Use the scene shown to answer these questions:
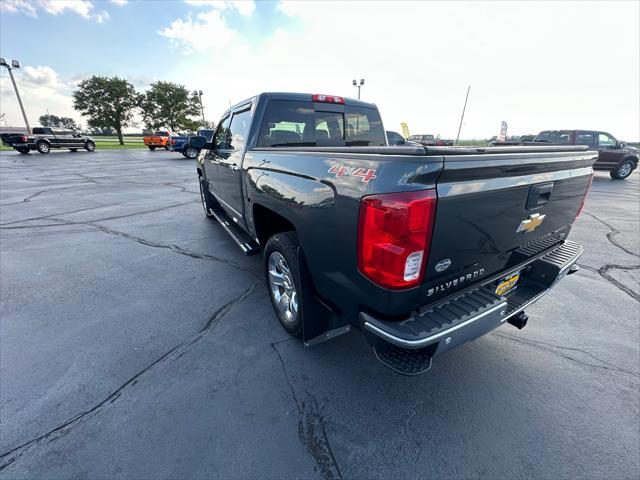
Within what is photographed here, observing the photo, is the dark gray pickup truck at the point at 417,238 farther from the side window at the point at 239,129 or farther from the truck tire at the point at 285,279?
the side window at the point at 239,129

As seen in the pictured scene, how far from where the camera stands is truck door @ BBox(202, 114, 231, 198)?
449 cm

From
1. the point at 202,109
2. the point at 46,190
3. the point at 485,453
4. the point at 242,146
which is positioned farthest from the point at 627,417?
the point at 202,109

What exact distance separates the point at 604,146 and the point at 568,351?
Answer: 50.6ft

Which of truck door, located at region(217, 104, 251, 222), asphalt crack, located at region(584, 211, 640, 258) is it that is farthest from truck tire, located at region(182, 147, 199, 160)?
asphalt crack, located at region(584, 211, 640, 258)

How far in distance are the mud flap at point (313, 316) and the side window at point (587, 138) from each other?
16.2 m

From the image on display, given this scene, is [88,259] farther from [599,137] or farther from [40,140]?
[40,140]

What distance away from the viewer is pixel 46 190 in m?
9.46

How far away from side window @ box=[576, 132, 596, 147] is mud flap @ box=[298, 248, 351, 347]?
16185mm

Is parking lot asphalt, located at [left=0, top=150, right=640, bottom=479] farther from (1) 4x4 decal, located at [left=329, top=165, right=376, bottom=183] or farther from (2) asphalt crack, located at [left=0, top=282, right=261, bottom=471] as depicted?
(1) 4x4 decal, located at [left=329, top=165, right=376, bottom=183]

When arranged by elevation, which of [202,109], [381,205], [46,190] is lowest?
[46,190]

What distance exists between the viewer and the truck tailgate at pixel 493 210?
153 centimetres

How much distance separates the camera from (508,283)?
223cm

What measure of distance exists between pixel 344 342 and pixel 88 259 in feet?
13.4

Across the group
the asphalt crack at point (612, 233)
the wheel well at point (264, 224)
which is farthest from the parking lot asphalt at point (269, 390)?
the asphalt crack at point (612, 233)
